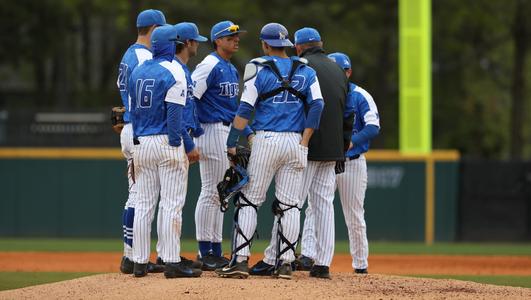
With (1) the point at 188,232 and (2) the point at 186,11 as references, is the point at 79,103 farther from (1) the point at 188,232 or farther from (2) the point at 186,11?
(1) the point at 188,232

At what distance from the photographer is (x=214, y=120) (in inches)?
374

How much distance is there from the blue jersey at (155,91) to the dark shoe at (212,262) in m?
1.48

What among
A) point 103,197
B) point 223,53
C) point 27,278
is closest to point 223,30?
point 223,53

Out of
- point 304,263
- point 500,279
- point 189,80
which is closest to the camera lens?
point 189,80

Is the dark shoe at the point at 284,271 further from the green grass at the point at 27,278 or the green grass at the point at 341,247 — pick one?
the green grass at the point at 341,247

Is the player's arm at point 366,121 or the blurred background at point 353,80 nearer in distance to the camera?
the player's arm at point 366,121

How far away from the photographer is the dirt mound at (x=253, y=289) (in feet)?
26.4

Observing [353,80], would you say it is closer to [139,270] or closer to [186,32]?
[186,32]

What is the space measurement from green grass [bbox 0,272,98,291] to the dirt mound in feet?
3.90

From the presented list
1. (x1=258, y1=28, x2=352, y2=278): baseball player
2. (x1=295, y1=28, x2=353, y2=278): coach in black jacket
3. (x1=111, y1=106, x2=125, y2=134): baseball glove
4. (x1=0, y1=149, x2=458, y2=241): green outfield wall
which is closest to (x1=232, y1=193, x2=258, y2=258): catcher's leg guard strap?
(x1=258, y1=28, x2=352, y2=278): baseball player

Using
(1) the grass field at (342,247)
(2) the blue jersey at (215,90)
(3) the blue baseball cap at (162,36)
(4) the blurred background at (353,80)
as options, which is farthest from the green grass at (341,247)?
(3) the blue baseball cap at (162,36)

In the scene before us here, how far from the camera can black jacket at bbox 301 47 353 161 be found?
9.16 meters

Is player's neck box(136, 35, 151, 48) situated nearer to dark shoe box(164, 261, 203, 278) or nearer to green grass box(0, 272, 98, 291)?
dark shoe box(164, 261, 203, 278)

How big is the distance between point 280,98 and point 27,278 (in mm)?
3423
